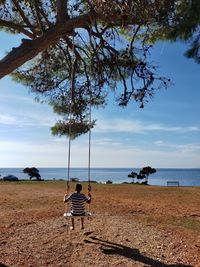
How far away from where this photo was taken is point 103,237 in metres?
14.6

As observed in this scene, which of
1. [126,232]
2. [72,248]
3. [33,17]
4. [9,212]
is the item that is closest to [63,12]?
[33,17]

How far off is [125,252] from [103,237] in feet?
5.70

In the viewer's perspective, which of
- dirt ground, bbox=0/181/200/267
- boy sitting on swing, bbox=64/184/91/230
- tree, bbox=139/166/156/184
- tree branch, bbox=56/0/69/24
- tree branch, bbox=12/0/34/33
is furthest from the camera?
tree, bbox=139/166/156/184

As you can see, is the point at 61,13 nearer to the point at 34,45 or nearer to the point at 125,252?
the point at 34,45

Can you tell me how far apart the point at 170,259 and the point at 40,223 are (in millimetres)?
6084

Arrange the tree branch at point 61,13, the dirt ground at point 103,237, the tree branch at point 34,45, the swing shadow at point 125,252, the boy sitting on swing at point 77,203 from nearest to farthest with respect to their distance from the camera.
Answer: the tree branch at point 34,45 → the tree branch at point 61,13 → the swing shadow at point 125,252 → the dirt ground at point 103,237 → the boy sitting on swing at point 77,203

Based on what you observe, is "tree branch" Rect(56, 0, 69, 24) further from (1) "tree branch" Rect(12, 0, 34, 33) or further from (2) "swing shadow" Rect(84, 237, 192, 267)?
(2) "swing shadow" Rect(84, 237, 192, 267)

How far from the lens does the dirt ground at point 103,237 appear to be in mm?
12297

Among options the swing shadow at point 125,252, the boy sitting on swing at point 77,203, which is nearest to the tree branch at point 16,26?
the boy sitting on swing at point 77,203

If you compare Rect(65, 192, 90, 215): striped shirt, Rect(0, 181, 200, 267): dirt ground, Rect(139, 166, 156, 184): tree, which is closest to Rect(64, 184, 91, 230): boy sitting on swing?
Rect(65, 192, 90, 215): striped shirt

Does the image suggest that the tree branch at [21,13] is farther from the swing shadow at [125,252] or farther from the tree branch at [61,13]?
the swing shadow at [125,252]

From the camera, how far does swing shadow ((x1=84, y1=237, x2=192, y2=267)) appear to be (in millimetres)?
12031

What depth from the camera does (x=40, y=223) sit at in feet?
56.2

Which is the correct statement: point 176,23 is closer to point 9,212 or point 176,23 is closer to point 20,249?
point 20,249
